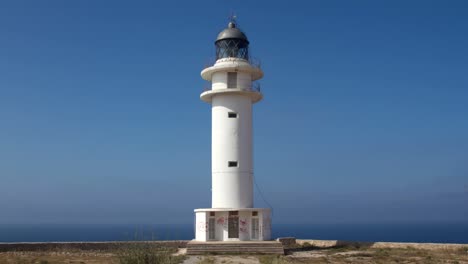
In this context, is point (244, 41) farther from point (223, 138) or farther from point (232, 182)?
point (232, 182)

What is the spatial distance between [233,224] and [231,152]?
3569 millimetres

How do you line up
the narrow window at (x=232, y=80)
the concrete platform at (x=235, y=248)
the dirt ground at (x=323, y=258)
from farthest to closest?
the narrow window at (x=232, y=80) < the concrete platform at (x=235, y=248) < the dirt ground at (x=323, y=258)

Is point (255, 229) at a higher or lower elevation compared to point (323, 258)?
higher

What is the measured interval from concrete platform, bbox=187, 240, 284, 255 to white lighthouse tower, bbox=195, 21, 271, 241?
1.24 metres

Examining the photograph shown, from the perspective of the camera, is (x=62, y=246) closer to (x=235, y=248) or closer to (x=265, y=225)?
(x=235, y=248)

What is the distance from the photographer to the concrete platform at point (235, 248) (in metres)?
23.9

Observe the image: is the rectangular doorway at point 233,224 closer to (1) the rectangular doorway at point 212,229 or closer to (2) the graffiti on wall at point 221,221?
(2) the graffiti on wall at point 221,221

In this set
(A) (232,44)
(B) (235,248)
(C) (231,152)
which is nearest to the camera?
(B) (235,248)

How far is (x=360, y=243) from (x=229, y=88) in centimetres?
1053

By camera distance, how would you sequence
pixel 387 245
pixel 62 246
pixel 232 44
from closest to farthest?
pixel 387 245 < pixel 62 246 < pixel 232 44

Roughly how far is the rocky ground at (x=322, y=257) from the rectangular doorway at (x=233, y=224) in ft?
9.26

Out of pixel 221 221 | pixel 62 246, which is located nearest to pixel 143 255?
pixel 221 221

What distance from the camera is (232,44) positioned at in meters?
27.7

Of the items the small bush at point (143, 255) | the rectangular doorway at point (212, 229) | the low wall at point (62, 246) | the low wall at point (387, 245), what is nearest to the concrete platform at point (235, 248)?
the rectangular doorway at point (212, 229)
